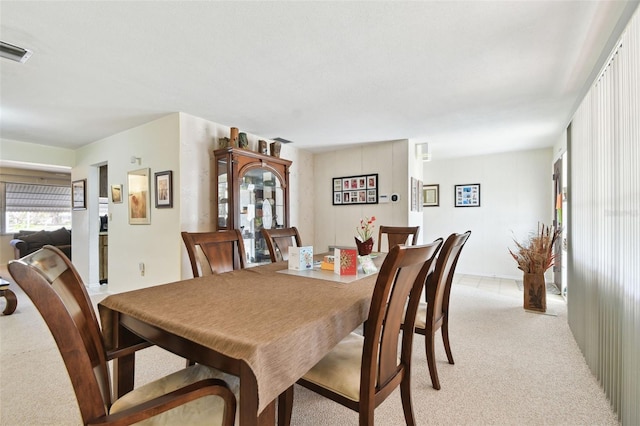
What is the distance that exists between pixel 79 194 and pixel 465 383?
Answer: 227 inches

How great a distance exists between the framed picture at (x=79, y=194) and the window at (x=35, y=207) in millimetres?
3593

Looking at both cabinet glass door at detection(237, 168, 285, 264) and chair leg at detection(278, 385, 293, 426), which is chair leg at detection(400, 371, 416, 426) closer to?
chair leg at detection(278, 385, 293, 426)

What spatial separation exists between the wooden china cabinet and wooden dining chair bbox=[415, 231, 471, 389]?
2254mm

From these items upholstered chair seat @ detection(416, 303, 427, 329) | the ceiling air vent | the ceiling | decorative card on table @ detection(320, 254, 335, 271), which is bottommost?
upholstered chair seat @ detection(416, 303, 427, 329)

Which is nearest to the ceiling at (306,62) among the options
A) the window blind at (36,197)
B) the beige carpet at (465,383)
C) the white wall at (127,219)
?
the white wall at (127,219)

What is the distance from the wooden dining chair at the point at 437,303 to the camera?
1.68 m

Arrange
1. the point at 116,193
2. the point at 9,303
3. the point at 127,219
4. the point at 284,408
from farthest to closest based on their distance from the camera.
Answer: the point at 116,193, the point at 127,219, the point at 9,303, the point at 284,408

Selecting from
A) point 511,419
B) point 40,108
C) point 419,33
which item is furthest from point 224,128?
point 511,419

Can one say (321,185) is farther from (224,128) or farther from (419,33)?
(419,33)

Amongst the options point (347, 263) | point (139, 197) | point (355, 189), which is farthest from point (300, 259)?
point (355, 189)

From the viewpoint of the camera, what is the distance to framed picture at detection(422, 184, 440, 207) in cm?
566

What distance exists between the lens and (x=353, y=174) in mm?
4715

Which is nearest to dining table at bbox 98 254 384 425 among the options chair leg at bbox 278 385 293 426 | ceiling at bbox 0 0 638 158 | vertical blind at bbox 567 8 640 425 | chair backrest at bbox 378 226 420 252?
chair leg at bbox 278 385 293 426

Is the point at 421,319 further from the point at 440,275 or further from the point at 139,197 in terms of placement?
the point at 139,197
